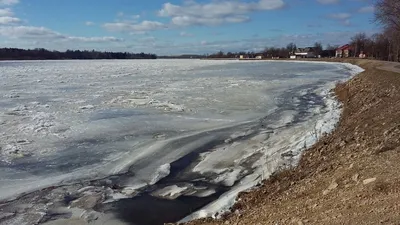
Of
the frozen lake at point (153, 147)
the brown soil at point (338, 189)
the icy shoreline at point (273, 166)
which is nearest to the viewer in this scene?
the brown soil at point (338, 189)

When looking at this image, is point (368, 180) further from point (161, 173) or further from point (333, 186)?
point (161, 173)

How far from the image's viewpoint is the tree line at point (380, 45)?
3672cm

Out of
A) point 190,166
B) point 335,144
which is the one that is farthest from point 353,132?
point 190,166

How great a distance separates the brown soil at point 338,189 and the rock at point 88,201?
213 cm

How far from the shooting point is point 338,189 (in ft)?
19.1

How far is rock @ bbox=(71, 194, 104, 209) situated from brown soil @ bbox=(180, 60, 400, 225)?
6.98 feet

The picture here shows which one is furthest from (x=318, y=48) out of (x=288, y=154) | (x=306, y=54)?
(x=288, y=154)

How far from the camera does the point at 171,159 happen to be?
10.1 meters

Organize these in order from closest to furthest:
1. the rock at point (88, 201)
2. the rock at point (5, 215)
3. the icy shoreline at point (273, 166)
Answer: the rock at point (5, 215) < the icy shoreline at point (273, 166) < the rock at point (88, 201)

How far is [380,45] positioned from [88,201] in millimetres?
74368

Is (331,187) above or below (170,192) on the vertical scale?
above

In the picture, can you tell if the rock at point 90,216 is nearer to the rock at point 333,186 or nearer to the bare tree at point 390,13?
the rock at point 333,186

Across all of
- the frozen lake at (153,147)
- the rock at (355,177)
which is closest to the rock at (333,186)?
the rock at (355,177)

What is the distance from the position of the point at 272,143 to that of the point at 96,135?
216 inches
